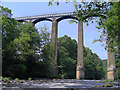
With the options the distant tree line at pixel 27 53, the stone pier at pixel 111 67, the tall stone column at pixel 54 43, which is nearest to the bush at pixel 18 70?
the distant tree line at pixel 27 53

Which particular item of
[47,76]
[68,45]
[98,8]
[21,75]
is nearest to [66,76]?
[47,76]

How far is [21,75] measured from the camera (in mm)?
19562

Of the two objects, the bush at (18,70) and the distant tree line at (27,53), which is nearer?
the distant tree line at (27,53)

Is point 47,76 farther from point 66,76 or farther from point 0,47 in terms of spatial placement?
point 0,47

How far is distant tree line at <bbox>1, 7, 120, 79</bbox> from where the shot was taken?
18.1 metres

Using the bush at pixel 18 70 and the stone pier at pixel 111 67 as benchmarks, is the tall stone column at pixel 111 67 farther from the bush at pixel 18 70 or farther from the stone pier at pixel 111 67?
the bush at pixel 18 70

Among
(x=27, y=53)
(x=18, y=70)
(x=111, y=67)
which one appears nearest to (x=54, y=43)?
(x=27, y=53)

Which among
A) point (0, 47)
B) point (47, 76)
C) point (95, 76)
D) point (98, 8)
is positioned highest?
point (98, 8)

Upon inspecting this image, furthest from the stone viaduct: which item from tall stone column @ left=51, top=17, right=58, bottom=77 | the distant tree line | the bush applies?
the bush

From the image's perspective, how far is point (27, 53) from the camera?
19.9 meters

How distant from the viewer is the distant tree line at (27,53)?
1806 centimetres

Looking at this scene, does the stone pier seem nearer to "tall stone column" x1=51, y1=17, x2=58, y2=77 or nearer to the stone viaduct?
the stone viaduct

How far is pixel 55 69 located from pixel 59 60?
4.70 metres

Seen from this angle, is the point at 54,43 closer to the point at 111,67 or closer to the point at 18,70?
the point at 111,67
